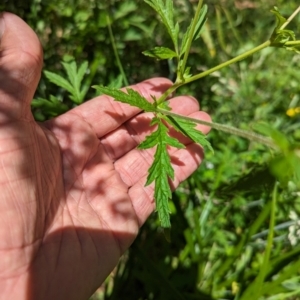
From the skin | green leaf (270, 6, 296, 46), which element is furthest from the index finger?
green leaf (270, 6, 296, 46)

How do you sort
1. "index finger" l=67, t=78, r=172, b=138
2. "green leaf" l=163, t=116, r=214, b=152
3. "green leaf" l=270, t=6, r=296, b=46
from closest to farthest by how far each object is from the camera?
"green leaf" l=270, t=6, r=296, b=46 < "green leaf" l=163, t=116, r=214, b=152 < "index finger" l=67, t=78, r=172, b=138

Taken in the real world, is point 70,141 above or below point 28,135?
below

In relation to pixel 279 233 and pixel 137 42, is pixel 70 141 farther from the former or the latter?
pixel 279 233

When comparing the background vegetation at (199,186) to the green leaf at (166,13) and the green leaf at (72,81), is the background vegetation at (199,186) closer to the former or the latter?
the green leaf at (72,81)

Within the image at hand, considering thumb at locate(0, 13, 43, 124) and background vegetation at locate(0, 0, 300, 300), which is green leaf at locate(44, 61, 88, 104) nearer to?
background vegetation at locate(0, 0, 300, 300)

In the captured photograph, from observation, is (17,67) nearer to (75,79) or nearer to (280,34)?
(75,79)

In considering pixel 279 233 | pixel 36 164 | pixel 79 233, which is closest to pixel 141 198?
pixel 79 233

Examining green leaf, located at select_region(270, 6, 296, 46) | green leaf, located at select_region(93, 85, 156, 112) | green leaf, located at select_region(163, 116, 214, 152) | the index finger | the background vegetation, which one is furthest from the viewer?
the background vegetation
